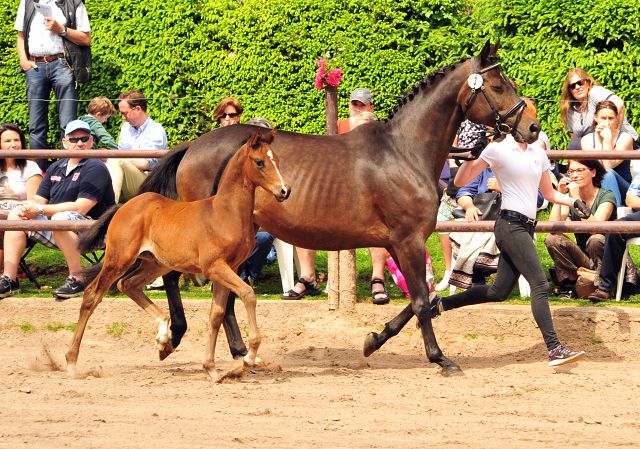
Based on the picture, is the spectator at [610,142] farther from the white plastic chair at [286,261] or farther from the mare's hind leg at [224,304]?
the mare's hind leg at [224,304]

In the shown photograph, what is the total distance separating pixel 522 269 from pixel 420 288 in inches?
29.9

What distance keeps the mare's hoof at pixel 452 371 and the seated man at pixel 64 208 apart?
354cm

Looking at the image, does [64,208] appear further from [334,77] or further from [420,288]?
[420,288]

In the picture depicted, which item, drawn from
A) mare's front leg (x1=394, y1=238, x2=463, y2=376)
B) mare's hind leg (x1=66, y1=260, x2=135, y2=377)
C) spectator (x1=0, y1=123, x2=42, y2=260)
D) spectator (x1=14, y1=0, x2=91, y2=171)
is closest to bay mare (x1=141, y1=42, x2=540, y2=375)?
mare's front leg (x1=394, y1=238, x2=463, y2=376)

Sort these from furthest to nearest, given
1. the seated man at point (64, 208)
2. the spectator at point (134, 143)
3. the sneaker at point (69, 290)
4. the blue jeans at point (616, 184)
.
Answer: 1. the spectator at point (134, 143)
2. the blue jeans at point (616, 184)
3. the seated man at point (64, 208)
4. the sneaker at point (69, 290)

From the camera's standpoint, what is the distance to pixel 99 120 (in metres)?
9.52

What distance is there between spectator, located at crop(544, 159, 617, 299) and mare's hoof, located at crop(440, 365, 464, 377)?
2210mm

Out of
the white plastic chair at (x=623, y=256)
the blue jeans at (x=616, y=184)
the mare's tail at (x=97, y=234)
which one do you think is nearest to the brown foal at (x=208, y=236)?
the mare's tail at (x=97, y=234)

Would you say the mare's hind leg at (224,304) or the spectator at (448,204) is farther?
the spectator at (448,204)

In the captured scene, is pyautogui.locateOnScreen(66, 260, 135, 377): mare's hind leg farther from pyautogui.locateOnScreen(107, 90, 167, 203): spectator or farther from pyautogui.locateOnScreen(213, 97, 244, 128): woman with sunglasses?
pyautogui.locateOnScreen(213, 97, 244, 128): woman with sunglasses

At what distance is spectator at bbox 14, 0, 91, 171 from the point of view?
951 centimetres

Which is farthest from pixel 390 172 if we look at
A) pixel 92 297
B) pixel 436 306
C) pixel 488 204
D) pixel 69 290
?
pixel 69 290

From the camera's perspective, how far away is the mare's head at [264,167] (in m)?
5.21

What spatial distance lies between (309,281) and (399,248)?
1946 mm
